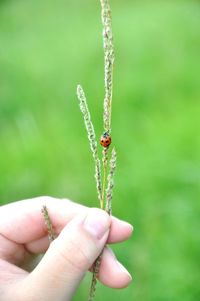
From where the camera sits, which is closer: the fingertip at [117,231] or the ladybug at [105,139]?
the ladybug at [105,139]

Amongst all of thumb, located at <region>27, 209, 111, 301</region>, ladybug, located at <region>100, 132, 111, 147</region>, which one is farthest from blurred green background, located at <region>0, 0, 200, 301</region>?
ladybug, located at <region>100, 132, 111, 147</region>

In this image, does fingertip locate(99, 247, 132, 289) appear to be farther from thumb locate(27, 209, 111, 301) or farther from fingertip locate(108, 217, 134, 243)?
thumb locate(27, 209, 111, 301)

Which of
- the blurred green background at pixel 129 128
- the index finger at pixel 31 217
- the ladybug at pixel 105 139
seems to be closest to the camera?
the ladybug at pixel 105 139

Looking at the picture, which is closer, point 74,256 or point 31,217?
point 74,256

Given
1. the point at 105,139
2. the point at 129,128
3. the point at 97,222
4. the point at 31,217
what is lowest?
the point at 129,128

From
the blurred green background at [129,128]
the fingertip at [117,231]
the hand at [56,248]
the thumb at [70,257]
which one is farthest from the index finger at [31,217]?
the blurred green background at [129,128]

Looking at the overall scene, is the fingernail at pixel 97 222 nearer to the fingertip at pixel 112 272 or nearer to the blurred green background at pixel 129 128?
the fingertip at pixel 112 272

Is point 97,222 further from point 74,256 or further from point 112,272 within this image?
point 112,272

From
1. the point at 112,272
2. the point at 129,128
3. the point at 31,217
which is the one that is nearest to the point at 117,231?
the point at 112,272
